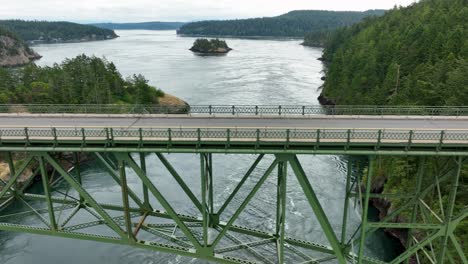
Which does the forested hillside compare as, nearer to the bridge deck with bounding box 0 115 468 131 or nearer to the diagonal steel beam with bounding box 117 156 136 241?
the bridge deck with bounding box 0 115 468 131

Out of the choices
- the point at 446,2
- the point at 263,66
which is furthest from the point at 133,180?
the point at 263,66

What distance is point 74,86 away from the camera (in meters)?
70.4

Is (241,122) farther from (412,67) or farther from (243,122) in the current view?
(412,67)

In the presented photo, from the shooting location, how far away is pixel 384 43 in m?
71.2

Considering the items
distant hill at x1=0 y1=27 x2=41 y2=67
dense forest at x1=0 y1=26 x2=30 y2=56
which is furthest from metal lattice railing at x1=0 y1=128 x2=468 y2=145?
dense forest at x1=0 y1=26 x2=30 y2=56

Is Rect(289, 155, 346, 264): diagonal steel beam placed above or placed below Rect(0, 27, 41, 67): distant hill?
below

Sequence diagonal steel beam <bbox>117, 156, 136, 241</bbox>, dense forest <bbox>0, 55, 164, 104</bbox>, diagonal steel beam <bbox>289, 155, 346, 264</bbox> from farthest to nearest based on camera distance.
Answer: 1. dense forest <bbox>0, 55, 164, 104</bbox>
2. diagonal steel beam <bbox>117, 156, 136, 241</bbox>
3. diagonal steel beam <bbox>289, 155, 346, 264</bbox>

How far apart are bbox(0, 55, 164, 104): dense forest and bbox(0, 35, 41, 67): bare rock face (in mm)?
102668

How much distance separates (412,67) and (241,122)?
1635 inches

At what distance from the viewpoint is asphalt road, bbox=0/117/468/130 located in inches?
876

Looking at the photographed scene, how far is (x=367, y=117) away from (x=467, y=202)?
11.4m

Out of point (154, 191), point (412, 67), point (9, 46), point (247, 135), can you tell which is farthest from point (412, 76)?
point (9, 46)

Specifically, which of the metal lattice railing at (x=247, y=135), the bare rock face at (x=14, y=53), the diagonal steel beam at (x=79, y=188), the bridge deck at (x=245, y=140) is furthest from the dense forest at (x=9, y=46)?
the diagonal steel beam at (x=79, y=188)

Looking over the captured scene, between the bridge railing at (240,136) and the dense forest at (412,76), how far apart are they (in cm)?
169
